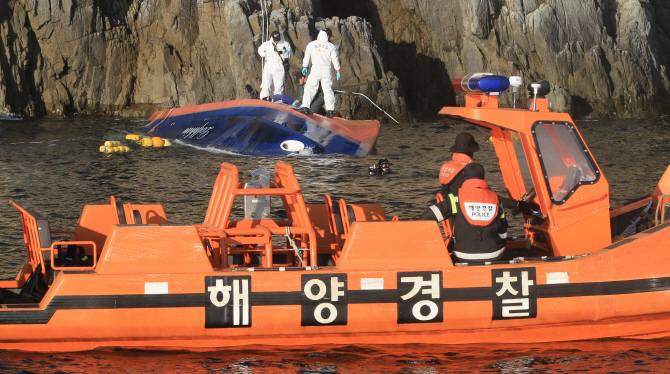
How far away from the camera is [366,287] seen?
5605 millimetres

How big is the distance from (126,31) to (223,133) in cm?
1425

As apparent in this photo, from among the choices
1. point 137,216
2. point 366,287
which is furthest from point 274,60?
point 366,287

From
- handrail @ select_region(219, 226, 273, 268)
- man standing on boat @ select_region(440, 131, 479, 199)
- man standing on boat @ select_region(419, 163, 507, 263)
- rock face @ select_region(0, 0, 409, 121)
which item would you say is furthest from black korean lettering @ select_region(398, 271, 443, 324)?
rock face @ select_region(0, 0, 409, 121)

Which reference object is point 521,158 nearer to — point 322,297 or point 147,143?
point 322,297

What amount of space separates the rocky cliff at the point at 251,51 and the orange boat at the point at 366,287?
21.1 metres

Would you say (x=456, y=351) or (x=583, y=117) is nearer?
(x=456, y=351)

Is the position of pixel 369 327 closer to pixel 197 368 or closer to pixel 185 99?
pixel 197 368

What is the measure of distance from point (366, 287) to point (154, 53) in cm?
2703

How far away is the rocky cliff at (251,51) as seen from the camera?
28188mm

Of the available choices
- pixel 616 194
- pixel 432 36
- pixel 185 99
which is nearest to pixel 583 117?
pixel 432 36

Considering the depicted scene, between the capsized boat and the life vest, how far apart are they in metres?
11.6

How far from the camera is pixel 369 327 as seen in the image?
566cm

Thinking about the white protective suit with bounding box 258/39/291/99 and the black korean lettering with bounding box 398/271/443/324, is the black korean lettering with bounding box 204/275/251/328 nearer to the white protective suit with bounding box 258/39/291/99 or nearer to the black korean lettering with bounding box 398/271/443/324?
the black korean lettering with bounding box 398/271/443/324

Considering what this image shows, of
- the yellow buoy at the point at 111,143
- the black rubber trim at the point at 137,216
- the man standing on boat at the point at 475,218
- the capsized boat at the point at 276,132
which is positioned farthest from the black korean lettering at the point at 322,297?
the yellow buoy at the point at 111,143
